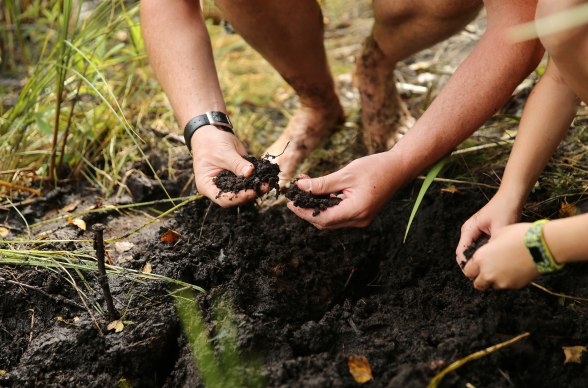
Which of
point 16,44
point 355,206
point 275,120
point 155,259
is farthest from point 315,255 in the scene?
point 16,44

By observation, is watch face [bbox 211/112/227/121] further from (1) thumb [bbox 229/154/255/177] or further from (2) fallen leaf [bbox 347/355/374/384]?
(2) fallen leaf [bbox 347/355/374/384]

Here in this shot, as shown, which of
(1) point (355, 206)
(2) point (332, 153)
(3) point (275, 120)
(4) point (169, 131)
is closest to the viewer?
(1) point (355, 206)

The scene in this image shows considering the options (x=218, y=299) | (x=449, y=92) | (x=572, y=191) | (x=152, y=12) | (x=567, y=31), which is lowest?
(x=572, y=191)

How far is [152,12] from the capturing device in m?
2.16

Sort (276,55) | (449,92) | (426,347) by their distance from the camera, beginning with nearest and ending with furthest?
(426,347), (449,92), (276,55)

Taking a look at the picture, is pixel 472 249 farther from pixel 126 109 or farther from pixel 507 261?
pixel 126 109

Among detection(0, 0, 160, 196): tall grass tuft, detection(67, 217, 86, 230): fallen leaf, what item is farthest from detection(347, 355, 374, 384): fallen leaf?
detection(0, 0, 160, 196): tall grass tuft

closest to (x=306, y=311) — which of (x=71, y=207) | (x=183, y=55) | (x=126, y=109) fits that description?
(x=183, y=55)

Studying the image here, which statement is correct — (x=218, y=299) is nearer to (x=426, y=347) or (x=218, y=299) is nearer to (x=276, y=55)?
(x=426, y=347)

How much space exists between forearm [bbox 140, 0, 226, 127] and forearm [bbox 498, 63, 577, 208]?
3.23ft

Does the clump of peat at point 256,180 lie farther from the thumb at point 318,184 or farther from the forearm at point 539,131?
the forearm at point 539,131

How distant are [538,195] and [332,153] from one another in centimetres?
91

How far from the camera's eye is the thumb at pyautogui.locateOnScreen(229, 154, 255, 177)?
5.90 feet

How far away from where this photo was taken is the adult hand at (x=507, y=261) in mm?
1395
